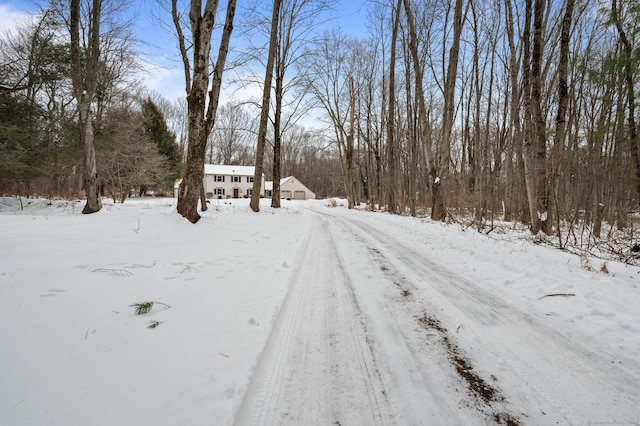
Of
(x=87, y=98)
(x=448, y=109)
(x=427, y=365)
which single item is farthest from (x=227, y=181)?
(x=427, y=365)

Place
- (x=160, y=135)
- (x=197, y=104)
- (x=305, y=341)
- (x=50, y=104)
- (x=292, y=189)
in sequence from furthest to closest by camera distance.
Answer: (x=292, y=189)
(x=160, y=135)
(x=50, y=104)
(x=197, y=104)
(x=305, y=341)

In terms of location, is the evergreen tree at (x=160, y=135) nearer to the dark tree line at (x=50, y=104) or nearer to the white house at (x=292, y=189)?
the dark tree line at (x=50, y=104)

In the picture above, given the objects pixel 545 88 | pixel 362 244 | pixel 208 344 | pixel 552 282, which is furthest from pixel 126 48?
pixel 545 88

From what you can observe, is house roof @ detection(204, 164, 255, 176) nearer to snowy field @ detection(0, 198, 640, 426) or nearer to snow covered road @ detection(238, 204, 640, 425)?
snowy field @ detection(0, 198, 640, 426)

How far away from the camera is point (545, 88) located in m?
14.7

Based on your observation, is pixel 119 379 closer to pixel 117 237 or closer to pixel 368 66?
pixel 117 237

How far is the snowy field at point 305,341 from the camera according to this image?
159cm

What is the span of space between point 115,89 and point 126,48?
552 cm

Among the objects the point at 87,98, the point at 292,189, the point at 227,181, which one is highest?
the point at 87,98

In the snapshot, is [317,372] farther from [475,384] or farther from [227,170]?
[227,170]

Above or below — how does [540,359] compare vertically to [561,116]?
below

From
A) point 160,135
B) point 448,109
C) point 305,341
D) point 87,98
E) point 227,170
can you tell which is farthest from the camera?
point 227,170

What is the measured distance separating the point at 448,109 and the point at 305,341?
11.8m

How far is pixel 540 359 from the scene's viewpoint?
2170mm
